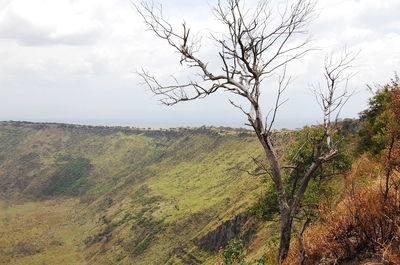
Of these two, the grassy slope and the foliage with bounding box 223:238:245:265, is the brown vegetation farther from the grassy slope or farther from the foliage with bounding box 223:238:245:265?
the grassy slope

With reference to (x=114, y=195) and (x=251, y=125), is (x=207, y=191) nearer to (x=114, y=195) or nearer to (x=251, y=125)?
(x=114, y=195)

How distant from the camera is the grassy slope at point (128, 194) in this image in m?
69.7

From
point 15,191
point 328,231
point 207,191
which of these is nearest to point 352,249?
point 328,231

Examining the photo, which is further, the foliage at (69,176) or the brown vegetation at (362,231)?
the foliage at (69,176)

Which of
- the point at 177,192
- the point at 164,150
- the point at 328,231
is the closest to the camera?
the point at 328,231

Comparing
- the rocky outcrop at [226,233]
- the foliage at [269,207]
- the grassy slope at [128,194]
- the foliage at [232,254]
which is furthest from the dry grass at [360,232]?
Result: the grassy slope at [128,194]

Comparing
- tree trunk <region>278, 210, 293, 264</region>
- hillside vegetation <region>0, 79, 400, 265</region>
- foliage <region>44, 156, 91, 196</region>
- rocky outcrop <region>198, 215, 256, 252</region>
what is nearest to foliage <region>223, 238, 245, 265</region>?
hillside vegetation <region>0, 79, 400, 265</region>

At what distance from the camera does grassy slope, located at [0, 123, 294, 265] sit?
229 feet

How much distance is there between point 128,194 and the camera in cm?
10819

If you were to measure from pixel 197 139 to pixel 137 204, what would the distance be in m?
38.8

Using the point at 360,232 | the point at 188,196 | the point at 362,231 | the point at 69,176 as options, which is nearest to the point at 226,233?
the point at 188,196

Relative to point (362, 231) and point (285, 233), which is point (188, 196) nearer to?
point (285, 233)

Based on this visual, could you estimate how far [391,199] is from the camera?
697cm

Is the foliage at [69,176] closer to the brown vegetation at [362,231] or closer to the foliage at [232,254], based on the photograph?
the foliage at [232,254]
